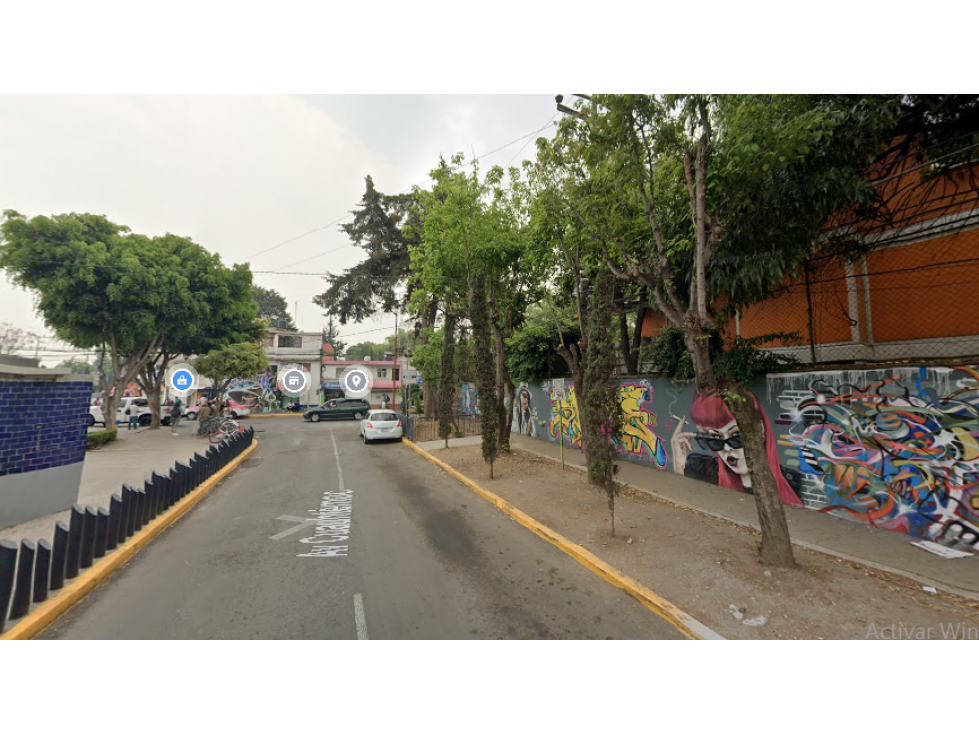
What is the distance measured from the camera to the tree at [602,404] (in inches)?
231

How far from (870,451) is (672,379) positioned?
12.4ft

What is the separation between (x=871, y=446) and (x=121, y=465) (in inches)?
683

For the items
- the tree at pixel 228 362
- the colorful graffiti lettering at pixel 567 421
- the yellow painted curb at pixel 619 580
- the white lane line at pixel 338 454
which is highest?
the tree at pixel 228 362

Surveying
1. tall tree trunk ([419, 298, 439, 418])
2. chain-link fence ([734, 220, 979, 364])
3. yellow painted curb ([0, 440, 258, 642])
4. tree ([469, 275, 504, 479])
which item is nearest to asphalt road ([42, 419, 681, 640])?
yellow painted curb ([0, 440, 258, 642])

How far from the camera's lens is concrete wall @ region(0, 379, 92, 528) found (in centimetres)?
631

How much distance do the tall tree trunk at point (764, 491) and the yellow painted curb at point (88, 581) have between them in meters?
7.15

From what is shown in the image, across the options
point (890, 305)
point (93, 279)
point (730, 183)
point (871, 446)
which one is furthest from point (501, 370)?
point (93, 279)

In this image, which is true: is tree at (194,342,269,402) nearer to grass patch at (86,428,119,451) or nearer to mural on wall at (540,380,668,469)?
grass patch at (86,428,119,451)

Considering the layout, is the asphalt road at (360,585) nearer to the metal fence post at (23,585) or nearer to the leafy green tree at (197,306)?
the metal fence post at (23,585)

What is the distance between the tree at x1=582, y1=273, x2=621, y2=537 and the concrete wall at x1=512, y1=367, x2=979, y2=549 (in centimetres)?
323

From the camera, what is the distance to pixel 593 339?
21.1 ft

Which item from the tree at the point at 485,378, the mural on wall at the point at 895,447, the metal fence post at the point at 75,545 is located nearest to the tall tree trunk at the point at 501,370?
the tree at the point at 485,378

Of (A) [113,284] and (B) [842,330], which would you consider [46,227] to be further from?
(B) [842,330]

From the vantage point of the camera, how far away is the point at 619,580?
4.39 meters
